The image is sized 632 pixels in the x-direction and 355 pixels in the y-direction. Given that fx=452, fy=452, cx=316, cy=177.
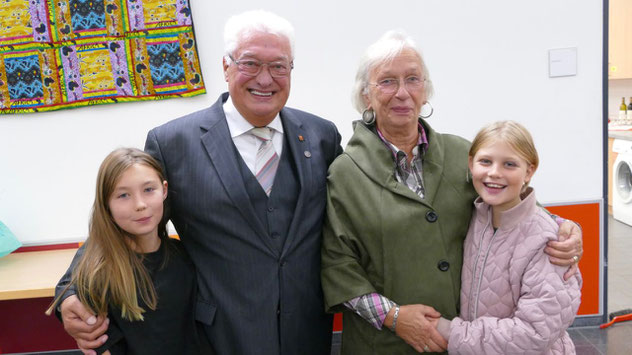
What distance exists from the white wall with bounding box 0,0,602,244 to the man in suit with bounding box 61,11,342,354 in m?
1.28

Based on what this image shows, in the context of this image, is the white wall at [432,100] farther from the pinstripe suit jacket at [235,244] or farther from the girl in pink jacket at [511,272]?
the girl in pink jacket at [511,272]

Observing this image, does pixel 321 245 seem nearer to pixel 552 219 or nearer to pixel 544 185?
pixel 552 219

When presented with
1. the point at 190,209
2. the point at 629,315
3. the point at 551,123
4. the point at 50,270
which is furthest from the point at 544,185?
the point at 50,270

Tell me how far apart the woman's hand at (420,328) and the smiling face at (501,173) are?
392 millimetres

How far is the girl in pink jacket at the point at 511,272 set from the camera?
1252 millimetres

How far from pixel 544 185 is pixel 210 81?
2.15 m

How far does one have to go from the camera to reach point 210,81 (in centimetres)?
273

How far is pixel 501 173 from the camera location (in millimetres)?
1306

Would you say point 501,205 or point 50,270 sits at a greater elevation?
point 501,205

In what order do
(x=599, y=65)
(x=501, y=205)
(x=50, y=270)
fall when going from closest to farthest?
(x=501, y=205) → (x=50, y=270) → (x=599, y=65)

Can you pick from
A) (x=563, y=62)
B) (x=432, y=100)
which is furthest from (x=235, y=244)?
(x=563, y=62)

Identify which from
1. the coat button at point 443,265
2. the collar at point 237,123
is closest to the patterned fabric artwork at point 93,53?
the collar at point 237,123

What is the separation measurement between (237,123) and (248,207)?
303mm

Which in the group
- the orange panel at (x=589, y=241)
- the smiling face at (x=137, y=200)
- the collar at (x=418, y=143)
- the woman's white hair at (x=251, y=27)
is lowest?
the orange panel at (x=589, y=241)
